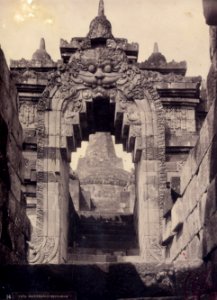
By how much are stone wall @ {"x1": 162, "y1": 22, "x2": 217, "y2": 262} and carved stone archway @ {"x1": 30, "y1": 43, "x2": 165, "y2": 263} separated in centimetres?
221

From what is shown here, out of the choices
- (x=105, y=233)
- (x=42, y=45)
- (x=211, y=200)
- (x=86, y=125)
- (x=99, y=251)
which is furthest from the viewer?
(x=42, y=45)

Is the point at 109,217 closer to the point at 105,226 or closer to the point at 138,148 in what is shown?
the point at 105,226

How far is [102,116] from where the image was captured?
496 inches

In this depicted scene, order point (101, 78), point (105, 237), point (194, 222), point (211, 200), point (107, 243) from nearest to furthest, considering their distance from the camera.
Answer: point (211, 200) < point (194, 222) < point (101, 78) < point (107, 243) < point (105, 237)

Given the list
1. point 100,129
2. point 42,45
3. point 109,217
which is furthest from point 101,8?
point 109,217

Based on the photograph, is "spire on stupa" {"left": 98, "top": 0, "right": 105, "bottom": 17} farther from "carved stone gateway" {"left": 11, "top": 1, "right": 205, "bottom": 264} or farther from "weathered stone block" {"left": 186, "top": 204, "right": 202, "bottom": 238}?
"weathered stone block" {"left": 186, "top": 204, "right": 202, "bottom": 238}

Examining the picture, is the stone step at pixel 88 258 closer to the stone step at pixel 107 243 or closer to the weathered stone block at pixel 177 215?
the stone step at pixel 107 243

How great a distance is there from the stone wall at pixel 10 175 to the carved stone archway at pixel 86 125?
3707 mm

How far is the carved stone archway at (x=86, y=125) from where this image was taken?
11.0 meters

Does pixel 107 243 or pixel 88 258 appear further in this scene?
pixel 107 243

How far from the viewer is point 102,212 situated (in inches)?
667

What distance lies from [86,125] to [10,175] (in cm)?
619

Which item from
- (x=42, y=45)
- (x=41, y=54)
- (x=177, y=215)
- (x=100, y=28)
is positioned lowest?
(x=177, y=215)

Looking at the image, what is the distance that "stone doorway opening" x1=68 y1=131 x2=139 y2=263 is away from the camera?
505 inches
